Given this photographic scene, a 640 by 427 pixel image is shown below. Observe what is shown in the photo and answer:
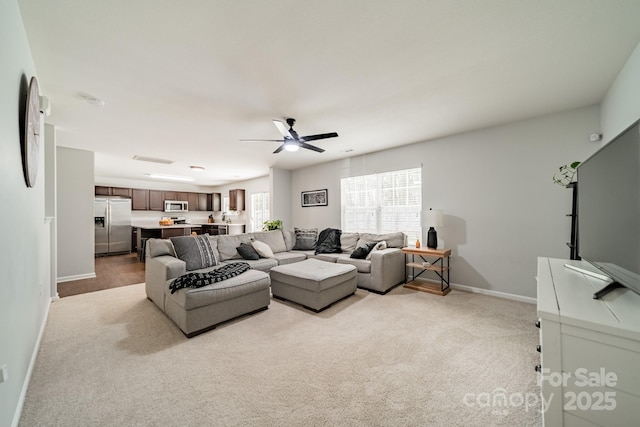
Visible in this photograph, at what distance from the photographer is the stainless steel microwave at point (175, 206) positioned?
862cm

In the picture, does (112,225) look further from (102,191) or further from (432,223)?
(432,223)

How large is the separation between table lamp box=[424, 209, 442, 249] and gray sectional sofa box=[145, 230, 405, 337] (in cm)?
52

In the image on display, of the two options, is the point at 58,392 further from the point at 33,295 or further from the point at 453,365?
the point at 453,365

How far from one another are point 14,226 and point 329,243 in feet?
12.8

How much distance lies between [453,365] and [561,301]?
108 cm

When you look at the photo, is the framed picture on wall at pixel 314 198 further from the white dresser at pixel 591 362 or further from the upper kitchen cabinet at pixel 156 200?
the upper kitchen cabinet at pixel 156 200

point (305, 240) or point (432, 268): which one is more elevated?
point (305, 240)

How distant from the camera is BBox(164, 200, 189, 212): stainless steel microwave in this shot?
28.3 feet

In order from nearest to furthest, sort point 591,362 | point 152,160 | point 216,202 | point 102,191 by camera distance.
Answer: point 591,362 → point 152,160 → point 102,191 → point 216,202

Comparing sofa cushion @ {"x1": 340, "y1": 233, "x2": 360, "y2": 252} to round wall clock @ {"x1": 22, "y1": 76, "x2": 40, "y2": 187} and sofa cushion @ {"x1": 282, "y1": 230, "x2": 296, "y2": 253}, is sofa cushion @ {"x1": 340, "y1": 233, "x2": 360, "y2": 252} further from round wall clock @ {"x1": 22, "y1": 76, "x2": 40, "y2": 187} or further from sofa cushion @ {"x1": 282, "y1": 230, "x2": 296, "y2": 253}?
round wall clock @ {"x1": 22, "y1": 76, "x2": 40, "y2": 187}

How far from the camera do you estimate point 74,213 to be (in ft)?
14.0

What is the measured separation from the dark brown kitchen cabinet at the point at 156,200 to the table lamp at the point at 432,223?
28.7 ft

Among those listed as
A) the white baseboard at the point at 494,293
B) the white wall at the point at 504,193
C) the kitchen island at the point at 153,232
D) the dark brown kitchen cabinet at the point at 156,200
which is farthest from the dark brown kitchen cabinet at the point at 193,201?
the white baseboard at the point at 494,293

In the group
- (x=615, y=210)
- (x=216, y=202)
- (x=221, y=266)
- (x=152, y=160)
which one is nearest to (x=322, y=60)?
(x=615, y=210)
